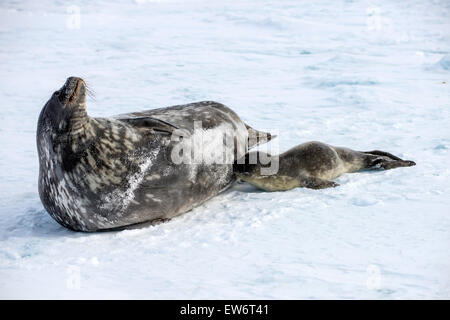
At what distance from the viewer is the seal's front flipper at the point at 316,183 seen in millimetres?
4016

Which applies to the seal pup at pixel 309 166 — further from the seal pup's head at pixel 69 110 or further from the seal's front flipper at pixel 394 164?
the seal pup's head at pixel 69 110

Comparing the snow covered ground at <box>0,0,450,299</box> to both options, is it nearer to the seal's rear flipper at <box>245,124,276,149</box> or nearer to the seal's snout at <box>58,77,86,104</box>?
the seal's rear flipper at <box>245,124,276,149</box>

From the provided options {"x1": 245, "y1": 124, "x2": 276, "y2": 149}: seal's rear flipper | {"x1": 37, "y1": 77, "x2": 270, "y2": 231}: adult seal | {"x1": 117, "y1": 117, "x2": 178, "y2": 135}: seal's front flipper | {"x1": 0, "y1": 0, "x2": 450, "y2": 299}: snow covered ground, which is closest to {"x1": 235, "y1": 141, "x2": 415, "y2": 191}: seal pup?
{"x1": 0, "y1": 0, "x2": 450, "y2": 299}: snow covered ground

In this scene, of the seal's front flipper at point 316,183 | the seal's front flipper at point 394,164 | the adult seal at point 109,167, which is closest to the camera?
the adult seal at point 109,167

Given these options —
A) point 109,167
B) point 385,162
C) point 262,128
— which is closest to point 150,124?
point 109,167

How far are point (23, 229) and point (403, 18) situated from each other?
36.5 ft

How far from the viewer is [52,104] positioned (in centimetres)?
341

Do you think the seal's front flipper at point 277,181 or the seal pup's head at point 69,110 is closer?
the seal pup's head at point 69,110

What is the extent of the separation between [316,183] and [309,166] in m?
0.18

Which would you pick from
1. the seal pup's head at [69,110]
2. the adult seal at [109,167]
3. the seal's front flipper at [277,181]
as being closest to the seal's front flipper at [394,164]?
the seal's front flipper at [277,181]

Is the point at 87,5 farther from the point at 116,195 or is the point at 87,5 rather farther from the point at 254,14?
the point at 116,195

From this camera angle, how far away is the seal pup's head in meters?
3.35

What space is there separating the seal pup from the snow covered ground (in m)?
A: 0.11

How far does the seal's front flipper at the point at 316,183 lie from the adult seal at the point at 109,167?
770mm
